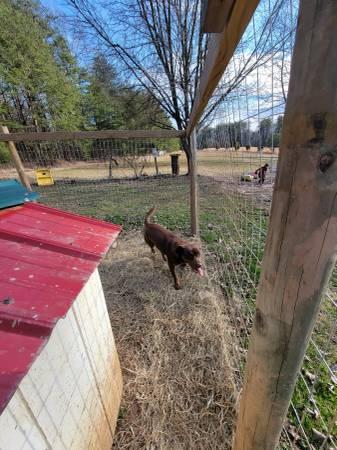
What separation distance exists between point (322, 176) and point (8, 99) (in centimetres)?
2244

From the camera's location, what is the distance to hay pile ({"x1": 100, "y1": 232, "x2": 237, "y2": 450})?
149cm

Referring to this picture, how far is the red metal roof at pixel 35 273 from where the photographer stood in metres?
0.61

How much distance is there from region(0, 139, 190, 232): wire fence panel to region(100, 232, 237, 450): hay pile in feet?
6.40

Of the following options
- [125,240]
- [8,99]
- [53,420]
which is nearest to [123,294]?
[125,240]

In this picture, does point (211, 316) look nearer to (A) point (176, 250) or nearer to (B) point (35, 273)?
(A) point (176, 250)

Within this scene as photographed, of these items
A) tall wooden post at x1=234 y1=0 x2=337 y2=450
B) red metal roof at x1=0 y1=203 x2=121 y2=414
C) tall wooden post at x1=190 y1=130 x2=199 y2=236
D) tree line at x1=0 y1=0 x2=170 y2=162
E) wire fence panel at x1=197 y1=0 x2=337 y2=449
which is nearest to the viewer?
tall wooden post at x1=234 y1=0 x2=337 y2=450

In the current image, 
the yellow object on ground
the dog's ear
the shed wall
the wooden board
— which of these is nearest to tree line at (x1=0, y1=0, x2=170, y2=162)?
the yellow object on ground

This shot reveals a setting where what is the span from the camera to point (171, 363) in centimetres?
194

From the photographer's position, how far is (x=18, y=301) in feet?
2.47

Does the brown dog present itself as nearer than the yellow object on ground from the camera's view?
Yes

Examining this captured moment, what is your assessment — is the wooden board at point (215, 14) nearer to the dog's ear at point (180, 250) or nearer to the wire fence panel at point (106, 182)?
the dog's ear at point (180, 250)

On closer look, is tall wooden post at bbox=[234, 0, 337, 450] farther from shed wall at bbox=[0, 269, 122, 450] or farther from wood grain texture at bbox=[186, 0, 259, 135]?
shed wall at bbox=[0, 269, 122, 450]

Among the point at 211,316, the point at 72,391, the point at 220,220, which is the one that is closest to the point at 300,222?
the point at 72,391

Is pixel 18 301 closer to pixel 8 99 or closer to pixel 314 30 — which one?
pixel 314 30
